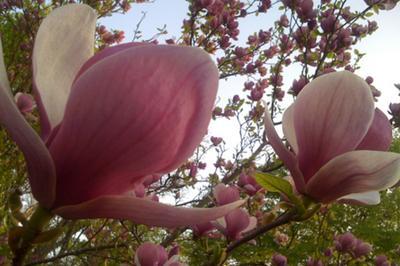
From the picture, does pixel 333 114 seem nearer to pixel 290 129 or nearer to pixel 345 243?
pixel 290 129

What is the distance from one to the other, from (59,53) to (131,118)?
0.17 metres

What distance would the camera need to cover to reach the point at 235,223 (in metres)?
1.25

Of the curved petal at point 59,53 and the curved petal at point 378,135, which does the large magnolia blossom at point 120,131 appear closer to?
the curved petal at point 59,53


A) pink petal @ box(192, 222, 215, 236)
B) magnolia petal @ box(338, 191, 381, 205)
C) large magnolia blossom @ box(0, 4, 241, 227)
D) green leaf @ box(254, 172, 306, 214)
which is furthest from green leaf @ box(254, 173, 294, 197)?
pink petal @ box(192, 222, 215, 236)

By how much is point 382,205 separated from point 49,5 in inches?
338

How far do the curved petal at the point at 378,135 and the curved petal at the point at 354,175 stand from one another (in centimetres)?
5

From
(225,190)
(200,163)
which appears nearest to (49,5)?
(200,163)

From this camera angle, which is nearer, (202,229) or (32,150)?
(32,150)

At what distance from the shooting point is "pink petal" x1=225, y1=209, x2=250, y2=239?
4.08 ft

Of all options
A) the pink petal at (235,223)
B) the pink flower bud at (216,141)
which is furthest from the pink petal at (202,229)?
A: the pink flower bud at (216,141)

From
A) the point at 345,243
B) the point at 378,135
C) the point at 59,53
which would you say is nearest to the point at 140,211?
the point at 59,53

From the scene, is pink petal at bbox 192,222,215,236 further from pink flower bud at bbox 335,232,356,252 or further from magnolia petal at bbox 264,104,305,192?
pink flower bud at bbox 335,232,356,252

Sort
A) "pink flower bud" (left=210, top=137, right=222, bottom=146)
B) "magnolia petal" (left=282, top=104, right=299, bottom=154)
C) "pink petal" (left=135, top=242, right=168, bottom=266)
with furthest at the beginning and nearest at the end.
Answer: "pink flower bud" (left=210, top=137, right=222, bottom=146), "pink petal" (left=135, top=242, right=168, bottom=266), "magnolia petal" (left=282, top=104, right=299, bottom=154)

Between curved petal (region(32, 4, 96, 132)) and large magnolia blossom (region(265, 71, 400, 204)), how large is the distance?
344 mm
